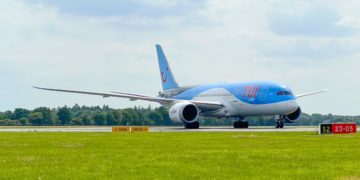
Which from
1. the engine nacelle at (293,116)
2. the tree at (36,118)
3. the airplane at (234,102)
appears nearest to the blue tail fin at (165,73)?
the airplane at (234,102)

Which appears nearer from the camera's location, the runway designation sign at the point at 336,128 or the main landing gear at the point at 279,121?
the runway designation sign at the point at 336,128

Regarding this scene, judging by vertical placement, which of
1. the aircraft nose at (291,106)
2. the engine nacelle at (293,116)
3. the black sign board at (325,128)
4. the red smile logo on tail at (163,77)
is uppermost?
the red smile logo on tail at (163,77)

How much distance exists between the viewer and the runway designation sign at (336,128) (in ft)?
144

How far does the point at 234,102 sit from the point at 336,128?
1743 centimetres

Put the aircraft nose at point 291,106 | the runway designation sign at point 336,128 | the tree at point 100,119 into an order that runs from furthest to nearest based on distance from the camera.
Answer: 1. the tree at point 100,119
2. the aircraft nose at point 291,106
3. the runway designation sign at point 336,128

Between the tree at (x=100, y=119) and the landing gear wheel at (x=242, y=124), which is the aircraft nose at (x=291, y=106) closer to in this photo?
the landing gear wheel at (x=242, y=124)

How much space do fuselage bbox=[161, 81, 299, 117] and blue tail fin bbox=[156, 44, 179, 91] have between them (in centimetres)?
941

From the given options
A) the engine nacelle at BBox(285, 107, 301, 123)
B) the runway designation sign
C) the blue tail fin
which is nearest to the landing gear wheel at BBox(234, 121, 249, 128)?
the engine nacelle at BBox(285, 107, 301, 123)

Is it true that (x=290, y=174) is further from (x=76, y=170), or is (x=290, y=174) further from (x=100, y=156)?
(x=100, y=156)

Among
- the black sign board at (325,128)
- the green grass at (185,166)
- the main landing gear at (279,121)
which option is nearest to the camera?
the green grass at (185,166)

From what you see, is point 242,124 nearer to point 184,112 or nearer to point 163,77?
point 184,112

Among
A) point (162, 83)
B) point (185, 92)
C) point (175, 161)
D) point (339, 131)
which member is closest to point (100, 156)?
point (175, 161)

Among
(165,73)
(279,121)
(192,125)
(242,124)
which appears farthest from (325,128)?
(165,73)

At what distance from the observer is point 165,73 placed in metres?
78.6
